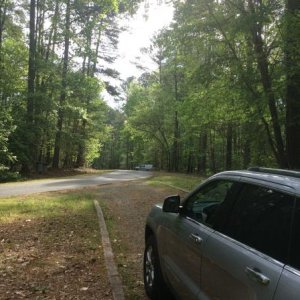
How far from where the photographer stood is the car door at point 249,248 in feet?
10.1

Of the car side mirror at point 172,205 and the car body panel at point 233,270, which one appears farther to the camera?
the car side mirror at point 172,205

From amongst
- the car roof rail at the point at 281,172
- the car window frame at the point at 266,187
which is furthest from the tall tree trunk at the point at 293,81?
the car window frame at the point at 266,187

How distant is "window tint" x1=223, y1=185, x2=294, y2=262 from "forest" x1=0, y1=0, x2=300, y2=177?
890 cm

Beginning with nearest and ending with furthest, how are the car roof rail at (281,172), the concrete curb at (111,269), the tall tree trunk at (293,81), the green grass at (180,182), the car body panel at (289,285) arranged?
the car body panel at (289,285) < the car roof rail at (281,172) < the concrete curb at (111,269) < the tall tree trunk at (293,81) < the green grass at (180,182)

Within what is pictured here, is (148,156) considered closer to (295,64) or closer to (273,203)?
(295,64)

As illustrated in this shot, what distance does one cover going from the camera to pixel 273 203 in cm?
343

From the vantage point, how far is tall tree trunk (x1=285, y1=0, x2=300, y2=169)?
1188 cm

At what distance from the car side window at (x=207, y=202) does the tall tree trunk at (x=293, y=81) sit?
7856 mm

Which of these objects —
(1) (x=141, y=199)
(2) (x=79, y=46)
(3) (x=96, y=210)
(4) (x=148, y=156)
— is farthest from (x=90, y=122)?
(4) (x=148, y=156)

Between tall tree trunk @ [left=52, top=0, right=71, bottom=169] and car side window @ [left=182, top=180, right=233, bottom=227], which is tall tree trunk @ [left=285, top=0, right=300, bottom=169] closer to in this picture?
car side window @ [left=182, top=180, right=233, bottom=227]

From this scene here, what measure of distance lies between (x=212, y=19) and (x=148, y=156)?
2506 inches

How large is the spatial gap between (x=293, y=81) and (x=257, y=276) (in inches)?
394

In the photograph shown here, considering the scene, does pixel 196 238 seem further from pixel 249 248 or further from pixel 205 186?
pixel 249 248

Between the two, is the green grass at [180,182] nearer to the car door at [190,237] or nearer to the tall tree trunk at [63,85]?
the tall tree trunk at [63,85]
